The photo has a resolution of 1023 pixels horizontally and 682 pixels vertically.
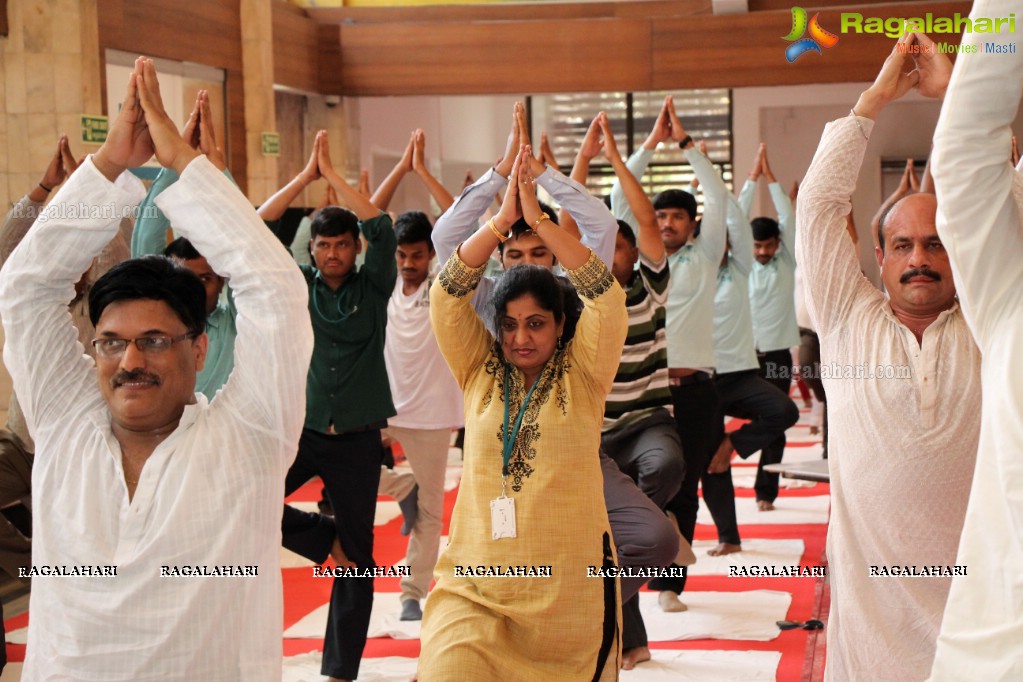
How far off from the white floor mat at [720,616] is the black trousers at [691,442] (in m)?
0.12

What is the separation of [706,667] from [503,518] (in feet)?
5.56

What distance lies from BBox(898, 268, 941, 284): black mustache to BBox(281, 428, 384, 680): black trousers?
2.21m

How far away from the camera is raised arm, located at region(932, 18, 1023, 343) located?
191cm

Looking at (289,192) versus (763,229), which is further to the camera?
(763,229)

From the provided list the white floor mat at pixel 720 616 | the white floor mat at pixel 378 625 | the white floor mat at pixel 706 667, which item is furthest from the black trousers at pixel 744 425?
the white floor mat at pixel 378 625

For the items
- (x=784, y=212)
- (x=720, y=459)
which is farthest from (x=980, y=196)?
(x=784, y=212)

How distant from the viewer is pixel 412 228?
5523 millimetres

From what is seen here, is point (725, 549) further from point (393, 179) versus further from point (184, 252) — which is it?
point (184, 252)

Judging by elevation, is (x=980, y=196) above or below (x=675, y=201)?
below

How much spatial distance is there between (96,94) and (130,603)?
218 inches

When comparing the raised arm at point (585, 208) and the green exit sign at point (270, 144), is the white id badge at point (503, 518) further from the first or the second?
the green exit sign at point (270, 144)

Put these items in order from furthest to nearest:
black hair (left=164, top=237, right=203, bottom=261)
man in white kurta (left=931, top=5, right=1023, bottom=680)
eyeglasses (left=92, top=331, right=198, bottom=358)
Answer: black hair (left=164, top=237, right=203, bottom=261) → eyeglasses (left=92, top=331, right=198, bottom=358) → man in white kurta (left=931, top=5, right=1023, bottom=680)

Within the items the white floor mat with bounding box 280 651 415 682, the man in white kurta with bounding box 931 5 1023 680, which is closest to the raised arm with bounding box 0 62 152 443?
the man in white kurta with bounding box 931 5 1023 680

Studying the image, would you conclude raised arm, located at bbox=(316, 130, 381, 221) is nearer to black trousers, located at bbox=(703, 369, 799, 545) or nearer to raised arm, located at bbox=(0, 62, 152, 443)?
raised arm, located at bbox=(0, 62, 152, 443)
